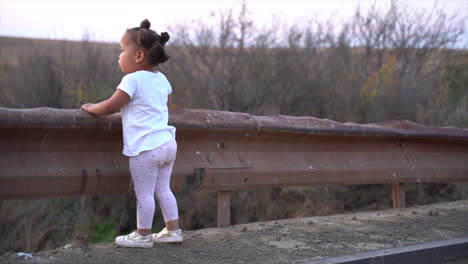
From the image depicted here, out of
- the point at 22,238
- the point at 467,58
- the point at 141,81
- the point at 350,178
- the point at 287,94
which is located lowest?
the point at 22,238

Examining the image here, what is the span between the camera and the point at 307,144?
21.2 ft

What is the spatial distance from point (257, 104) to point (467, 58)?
6388 millimetres

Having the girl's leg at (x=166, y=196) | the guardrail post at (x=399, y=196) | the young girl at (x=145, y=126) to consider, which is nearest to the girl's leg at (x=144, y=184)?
the young girl at (x=145, y=126)

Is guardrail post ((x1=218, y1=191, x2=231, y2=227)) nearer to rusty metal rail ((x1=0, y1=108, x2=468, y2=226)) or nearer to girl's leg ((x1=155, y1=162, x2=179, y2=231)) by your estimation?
rusty metal rail ((x1=0, y1=108, x2=468, y2=226))

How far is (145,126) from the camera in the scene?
15.8 ft

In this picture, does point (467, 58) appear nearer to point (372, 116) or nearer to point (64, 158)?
point (372, 116)

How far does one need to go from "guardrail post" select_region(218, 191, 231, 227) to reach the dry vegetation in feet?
17.4

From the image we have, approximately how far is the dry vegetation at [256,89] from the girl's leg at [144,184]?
605 centimetres

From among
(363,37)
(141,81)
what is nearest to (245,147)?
(141,81)

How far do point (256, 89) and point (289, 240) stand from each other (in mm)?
7988

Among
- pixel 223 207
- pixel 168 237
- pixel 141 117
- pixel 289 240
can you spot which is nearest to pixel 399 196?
pixel 289 240

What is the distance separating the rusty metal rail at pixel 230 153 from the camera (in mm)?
4633

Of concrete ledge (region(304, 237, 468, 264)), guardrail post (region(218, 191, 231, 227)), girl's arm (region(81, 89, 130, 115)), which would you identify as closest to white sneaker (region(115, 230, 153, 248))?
girl's arm (region(81, 89, 130, 115))

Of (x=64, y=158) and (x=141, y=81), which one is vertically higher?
(x=141, y=81)
